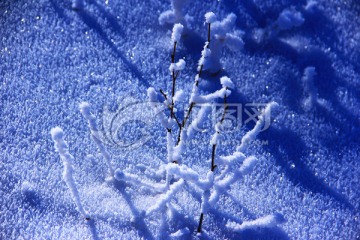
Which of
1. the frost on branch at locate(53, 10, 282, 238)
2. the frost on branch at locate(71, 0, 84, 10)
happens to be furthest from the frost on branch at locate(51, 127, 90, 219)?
the frost on branch at locate(71, 0, 84, 10)

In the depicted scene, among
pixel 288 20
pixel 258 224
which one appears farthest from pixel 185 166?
pixel 288 20

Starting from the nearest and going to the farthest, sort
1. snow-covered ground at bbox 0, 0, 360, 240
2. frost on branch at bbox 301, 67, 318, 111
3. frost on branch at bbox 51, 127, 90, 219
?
1. frost on branch at bbox 51, 127, 90, 219
2. snow-covered ground at bbox 0, 0, 360, 240
3. frost on branch at bbox 301, 67, 318, 111

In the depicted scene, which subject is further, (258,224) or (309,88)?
(309,88)

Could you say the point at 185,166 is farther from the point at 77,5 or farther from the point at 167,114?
the point at 77,5

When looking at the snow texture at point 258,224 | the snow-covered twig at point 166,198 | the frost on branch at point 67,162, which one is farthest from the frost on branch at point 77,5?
the snow texture at point 258,224

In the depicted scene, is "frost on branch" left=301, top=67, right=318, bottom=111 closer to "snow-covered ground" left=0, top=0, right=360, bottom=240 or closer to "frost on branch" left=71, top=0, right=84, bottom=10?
"snow-covered ground" left=0, top=0, right=360, bottom=240

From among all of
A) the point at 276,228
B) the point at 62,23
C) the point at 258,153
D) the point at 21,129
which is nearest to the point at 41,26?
the point at 62,23

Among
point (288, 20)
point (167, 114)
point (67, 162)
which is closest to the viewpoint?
point (67, 162)

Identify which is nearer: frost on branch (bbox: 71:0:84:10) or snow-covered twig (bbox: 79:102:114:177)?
snow-covered twig (bbox: 79:102:114:177)

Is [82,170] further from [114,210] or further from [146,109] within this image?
[146,109]
